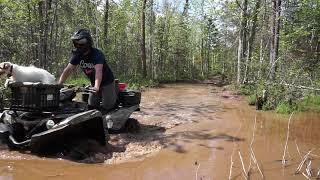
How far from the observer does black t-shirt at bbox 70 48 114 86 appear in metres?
7.06

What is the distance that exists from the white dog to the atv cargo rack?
226 millimetres

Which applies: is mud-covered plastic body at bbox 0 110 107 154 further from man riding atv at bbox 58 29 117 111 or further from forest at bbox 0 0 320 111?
forest at bbox 0 0 320 111

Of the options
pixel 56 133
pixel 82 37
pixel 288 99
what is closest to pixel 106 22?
pixel 288 99

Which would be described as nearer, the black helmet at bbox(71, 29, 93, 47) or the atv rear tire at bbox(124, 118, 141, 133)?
the black helmet at bbox(71, 29, 93, 47)

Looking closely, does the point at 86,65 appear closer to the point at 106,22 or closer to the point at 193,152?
the point at 193,152

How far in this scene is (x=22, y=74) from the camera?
666 cm

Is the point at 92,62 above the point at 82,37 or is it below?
below

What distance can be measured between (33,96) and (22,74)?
19.7 inches

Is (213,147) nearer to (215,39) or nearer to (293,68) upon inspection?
(293,68)

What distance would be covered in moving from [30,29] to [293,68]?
1468 cm

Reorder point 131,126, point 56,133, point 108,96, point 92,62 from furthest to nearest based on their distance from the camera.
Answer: point 131,126 → point 108,96 → point 92,62 → point 56,133

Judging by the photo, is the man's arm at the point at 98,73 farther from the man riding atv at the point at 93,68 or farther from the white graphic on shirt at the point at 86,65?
the white graphic on shirt at the point at 86,65

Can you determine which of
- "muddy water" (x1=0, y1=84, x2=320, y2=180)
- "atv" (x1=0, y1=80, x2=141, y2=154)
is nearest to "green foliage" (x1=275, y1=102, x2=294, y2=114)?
"muddy water" (x1=0, y1=84, x2=320, y2=180)

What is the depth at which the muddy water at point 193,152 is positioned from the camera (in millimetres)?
5541
